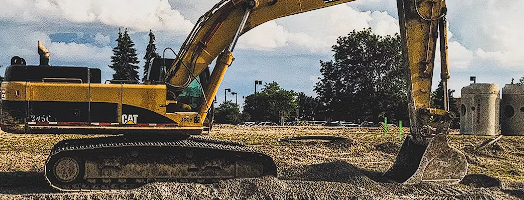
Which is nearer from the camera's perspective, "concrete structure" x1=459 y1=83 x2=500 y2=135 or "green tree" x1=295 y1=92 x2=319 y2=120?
"concrete structure" x1=459 y1=83 x2=500 y2=135

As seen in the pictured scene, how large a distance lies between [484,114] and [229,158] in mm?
18741

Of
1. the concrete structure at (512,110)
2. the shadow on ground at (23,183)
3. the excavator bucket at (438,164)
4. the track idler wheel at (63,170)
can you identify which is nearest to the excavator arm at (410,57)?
the excavator bucket at (438,164)

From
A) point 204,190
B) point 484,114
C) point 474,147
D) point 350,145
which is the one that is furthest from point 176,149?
point 484,114

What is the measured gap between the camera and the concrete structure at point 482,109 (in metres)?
25.4

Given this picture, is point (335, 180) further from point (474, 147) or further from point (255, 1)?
point (474, 147)

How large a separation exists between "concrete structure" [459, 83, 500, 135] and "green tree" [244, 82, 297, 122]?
32207mm

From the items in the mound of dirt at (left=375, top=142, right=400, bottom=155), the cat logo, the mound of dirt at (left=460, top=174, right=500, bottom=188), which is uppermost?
the cat logo

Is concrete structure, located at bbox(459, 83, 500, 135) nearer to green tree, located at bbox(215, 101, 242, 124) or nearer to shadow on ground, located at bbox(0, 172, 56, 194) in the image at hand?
shadow on ground, located at bbox(0, 172, 56, 194)

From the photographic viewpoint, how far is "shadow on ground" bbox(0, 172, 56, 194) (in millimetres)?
9795

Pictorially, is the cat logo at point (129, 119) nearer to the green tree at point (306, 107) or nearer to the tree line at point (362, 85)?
the tree line at point (362, 85)

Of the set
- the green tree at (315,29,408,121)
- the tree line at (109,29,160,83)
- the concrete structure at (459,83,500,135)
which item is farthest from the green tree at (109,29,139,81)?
the concrete structure at (459,83,500,135)

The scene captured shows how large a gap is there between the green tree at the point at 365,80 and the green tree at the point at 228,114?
29.4 ft

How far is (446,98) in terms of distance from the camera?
11.0 metres

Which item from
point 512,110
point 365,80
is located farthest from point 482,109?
point 365,80
